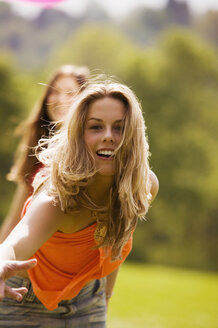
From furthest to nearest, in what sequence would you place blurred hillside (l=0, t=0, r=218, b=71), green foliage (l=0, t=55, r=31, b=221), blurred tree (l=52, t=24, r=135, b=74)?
1. blurred hillside (l=0, t=0, r=218, b=71)
2. blurred tree (l=52, t=24, r=135, b=74)
3. green foliage (l=0, t=55, r=31, b=221)

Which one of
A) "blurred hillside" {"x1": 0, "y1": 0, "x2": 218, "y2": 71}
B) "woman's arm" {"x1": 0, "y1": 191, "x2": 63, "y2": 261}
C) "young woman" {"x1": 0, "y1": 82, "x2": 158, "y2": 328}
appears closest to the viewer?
"woman's arm" {"x1": 0, "y1": 191, "x2": 63, "y2": 261}

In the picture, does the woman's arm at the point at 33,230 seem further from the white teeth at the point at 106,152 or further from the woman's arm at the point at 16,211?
the woman's arm at the point at 16,211

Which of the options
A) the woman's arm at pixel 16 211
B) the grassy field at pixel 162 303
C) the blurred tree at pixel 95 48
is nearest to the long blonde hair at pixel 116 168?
the woman's arm at pixel 16 211

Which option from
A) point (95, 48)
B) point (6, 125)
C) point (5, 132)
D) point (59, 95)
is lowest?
point (59, 95)

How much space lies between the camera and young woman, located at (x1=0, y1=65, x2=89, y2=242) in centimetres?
312

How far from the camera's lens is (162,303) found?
8664mm

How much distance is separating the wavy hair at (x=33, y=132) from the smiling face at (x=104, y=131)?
1.73 ft

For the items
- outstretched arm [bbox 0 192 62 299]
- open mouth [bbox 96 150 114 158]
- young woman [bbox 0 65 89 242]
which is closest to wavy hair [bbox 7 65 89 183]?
young woman [bbox 0 65 89 242]

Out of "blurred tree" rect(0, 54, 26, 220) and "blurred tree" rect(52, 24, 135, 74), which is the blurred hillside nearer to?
"blurred tree" rect(52, 24, 135, 74)

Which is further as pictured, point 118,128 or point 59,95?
point 59,95

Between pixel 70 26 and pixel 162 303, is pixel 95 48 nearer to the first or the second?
pixel 162 303

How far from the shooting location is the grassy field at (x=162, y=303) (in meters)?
6.85

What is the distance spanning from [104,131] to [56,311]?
3.18ft

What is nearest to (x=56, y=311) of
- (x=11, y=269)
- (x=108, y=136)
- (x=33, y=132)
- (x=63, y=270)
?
(x=63, y=270)
